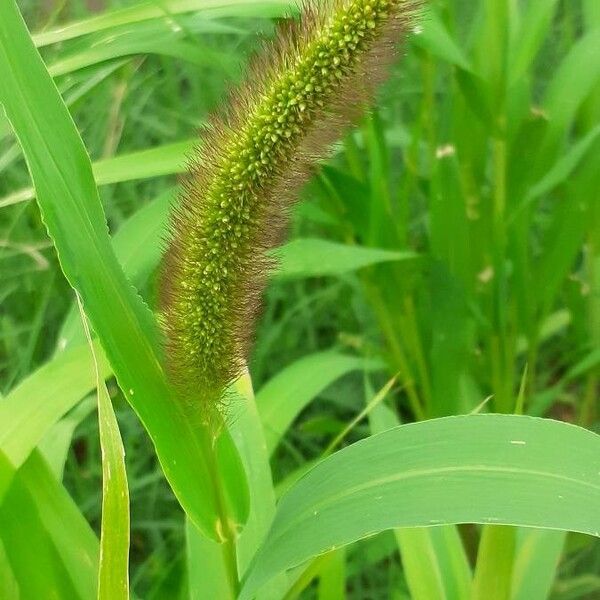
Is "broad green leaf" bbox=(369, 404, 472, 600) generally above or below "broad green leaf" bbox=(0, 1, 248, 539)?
below

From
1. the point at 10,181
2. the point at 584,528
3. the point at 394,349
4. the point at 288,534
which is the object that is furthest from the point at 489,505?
the point at 10,181

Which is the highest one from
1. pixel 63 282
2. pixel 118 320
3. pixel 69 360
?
pixel 63 282

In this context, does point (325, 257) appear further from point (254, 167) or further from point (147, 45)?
point (254, 167)

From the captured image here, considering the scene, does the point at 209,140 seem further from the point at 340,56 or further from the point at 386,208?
the point at 386,208

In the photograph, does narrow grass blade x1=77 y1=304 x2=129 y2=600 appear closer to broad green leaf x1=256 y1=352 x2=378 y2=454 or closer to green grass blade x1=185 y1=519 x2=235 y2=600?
green grass blade x1=185 y1=519 x2=235 y2=600

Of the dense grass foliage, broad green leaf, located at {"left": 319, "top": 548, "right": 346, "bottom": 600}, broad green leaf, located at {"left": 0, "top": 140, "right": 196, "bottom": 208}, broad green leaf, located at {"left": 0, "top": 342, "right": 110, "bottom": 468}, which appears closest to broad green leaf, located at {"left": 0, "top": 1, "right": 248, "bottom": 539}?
the dense grass foliage

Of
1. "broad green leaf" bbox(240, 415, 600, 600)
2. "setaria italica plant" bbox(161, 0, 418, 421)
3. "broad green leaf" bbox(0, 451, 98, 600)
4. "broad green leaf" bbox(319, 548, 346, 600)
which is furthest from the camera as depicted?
"broad green leaf" bbox(319, 548, 346, 600)

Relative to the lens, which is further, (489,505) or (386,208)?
(386,208)
